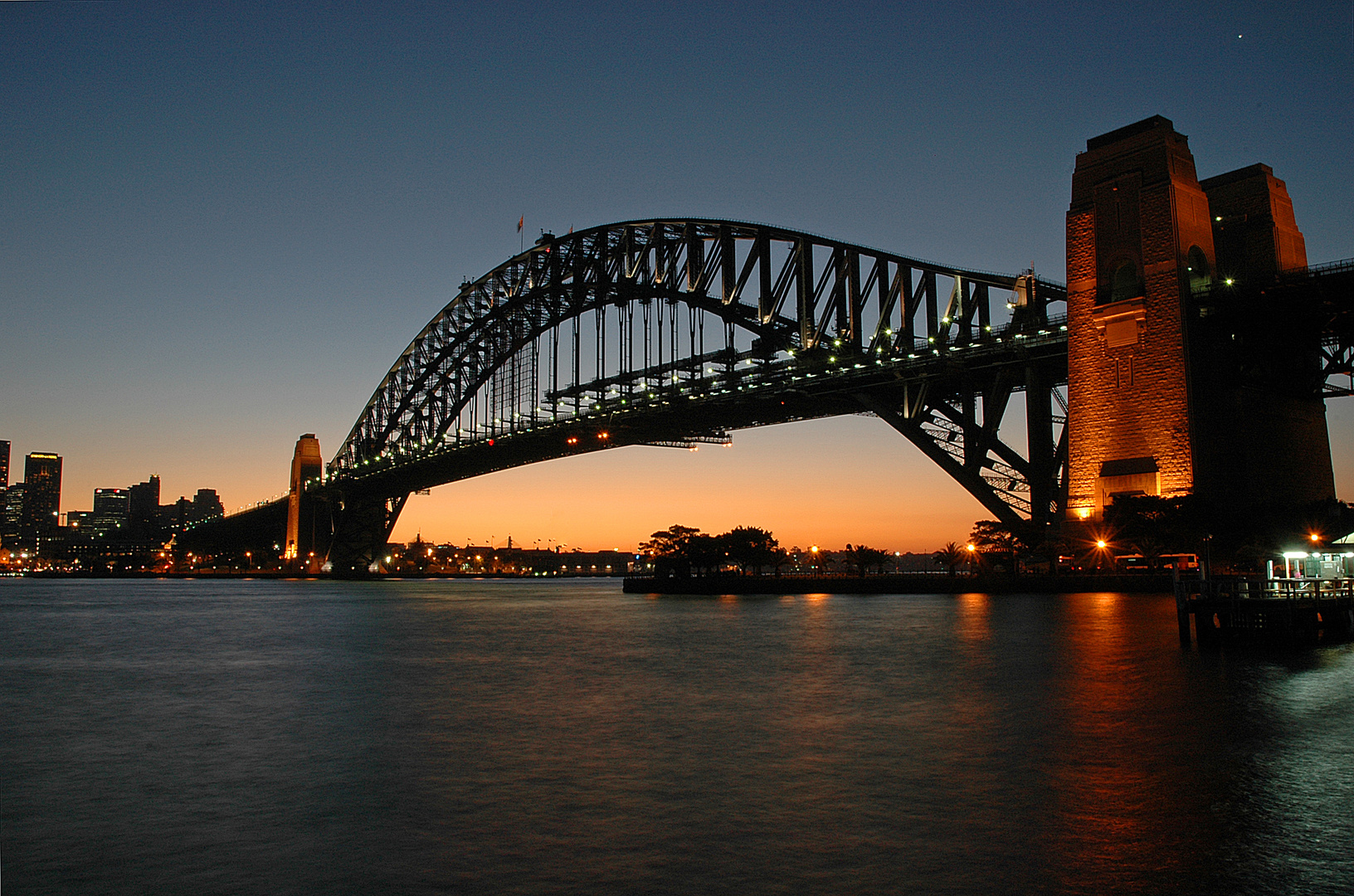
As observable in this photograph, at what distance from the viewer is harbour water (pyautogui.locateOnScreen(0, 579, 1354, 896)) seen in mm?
9117

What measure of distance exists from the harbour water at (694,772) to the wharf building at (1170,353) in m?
18.1

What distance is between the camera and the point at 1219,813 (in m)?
10.5

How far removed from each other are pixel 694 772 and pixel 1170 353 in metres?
37.7

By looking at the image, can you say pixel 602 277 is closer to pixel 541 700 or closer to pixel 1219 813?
pixel 541 700

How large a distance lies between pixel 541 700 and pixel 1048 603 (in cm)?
2991

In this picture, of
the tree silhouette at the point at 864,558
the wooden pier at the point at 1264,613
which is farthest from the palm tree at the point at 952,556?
the wooden pier at the point at 1264,613

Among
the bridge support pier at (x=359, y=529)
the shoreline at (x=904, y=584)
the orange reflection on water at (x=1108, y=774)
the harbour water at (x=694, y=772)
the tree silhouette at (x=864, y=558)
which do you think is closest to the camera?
the harbour water at (x=694, y=772)

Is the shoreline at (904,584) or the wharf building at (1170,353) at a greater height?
the wharf building at (1170,353)

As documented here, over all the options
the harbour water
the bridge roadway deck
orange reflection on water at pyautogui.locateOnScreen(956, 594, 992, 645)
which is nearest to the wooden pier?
the harbour water

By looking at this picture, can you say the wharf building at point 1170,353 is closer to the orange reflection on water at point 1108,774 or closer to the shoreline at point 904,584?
the shoreline at point 904,584

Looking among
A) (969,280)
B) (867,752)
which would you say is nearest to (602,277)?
(969,280)

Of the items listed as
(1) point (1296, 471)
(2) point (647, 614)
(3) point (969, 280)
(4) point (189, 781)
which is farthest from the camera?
(3) point (969, 280)

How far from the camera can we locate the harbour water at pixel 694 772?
9.12 metres

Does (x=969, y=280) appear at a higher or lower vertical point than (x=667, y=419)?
higher
